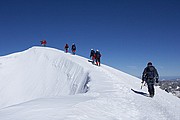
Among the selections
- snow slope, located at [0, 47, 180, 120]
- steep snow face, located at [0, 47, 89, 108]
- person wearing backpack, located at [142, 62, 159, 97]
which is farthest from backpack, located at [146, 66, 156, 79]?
steep snow face, located at [0, 47, 89, 108]

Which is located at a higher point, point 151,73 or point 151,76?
point 151,73

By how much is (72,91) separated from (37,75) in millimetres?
11868

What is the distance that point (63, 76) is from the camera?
24562 mm

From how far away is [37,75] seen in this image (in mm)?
29594

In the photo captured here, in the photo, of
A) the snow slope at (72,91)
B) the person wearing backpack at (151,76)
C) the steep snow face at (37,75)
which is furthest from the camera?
the steep snow face at (37,75)

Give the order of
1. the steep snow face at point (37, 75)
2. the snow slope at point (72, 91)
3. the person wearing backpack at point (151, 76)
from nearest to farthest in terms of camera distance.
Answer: the snow slope at point (72, 91) → the person wearing backpack at point (151, 76) → the steep snow face at point (37, 75)

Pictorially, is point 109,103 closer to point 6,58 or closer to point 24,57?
point 24,57

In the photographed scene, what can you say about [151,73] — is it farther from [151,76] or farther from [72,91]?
[72,91]

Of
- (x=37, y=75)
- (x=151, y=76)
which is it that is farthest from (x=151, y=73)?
(x=37, y=75)

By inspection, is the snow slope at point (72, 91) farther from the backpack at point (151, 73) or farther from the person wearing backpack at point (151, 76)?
the backpack at point (151, 73)

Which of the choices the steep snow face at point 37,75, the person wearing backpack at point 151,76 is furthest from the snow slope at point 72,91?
the person wearing backpack at point 151,76

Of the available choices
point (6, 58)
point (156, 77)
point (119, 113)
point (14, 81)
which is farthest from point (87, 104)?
point (6, 58)

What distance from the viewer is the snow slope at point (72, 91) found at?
695cm

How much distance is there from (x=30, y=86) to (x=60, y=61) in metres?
6.05
